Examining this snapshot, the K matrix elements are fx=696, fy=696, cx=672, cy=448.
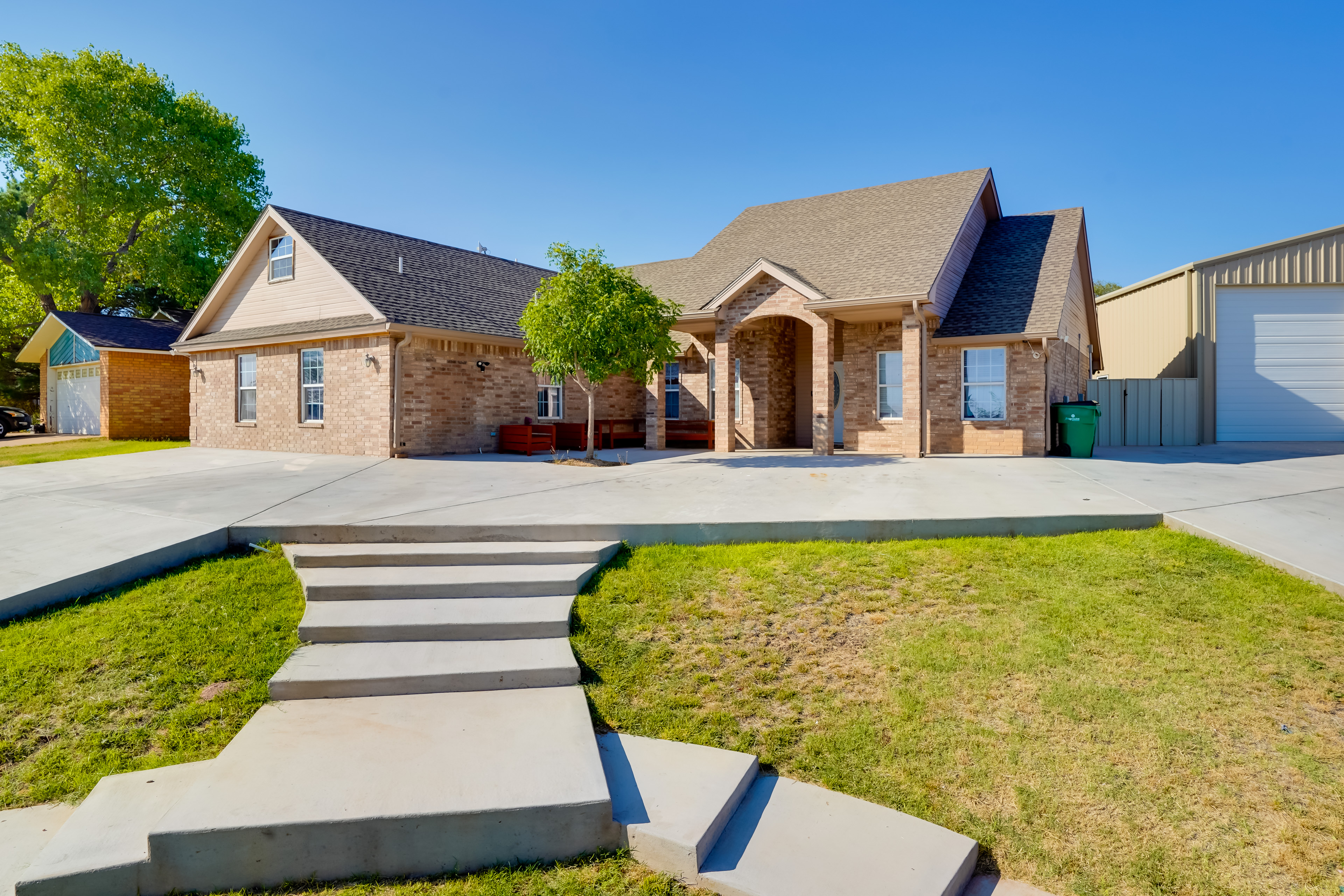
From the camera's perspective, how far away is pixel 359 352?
16016mm

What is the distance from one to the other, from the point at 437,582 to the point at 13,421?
3309 cm

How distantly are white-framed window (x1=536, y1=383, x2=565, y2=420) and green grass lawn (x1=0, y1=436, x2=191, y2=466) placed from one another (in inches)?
406

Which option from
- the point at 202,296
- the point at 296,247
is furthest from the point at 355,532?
the point at 202,296

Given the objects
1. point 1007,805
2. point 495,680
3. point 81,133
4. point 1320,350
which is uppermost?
point 81,133

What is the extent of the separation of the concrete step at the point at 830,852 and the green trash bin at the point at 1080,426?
13934 mm

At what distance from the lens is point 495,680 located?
457 cm

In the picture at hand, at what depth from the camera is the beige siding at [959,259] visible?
52.2 feet

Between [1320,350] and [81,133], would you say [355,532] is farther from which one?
[81,133]

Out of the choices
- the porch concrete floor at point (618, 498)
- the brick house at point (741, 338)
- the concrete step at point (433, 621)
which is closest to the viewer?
the concrete step at point (433, 621)

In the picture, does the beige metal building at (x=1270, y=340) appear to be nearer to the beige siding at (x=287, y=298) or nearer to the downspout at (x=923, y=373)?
the downspout at (x=923, y=373)

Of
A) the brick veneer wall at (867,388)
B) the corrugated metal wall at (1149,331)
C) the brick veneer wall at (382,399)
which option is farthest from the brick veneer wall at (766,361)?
the corrugated metal wall at (1149,331)

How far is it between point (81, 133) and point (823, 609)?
38.8 metres

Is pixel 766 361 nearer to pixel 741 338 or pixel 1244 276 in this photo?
pixel 741 338

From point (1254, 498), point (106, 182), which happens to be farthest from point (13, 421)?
point (1254, 498)
